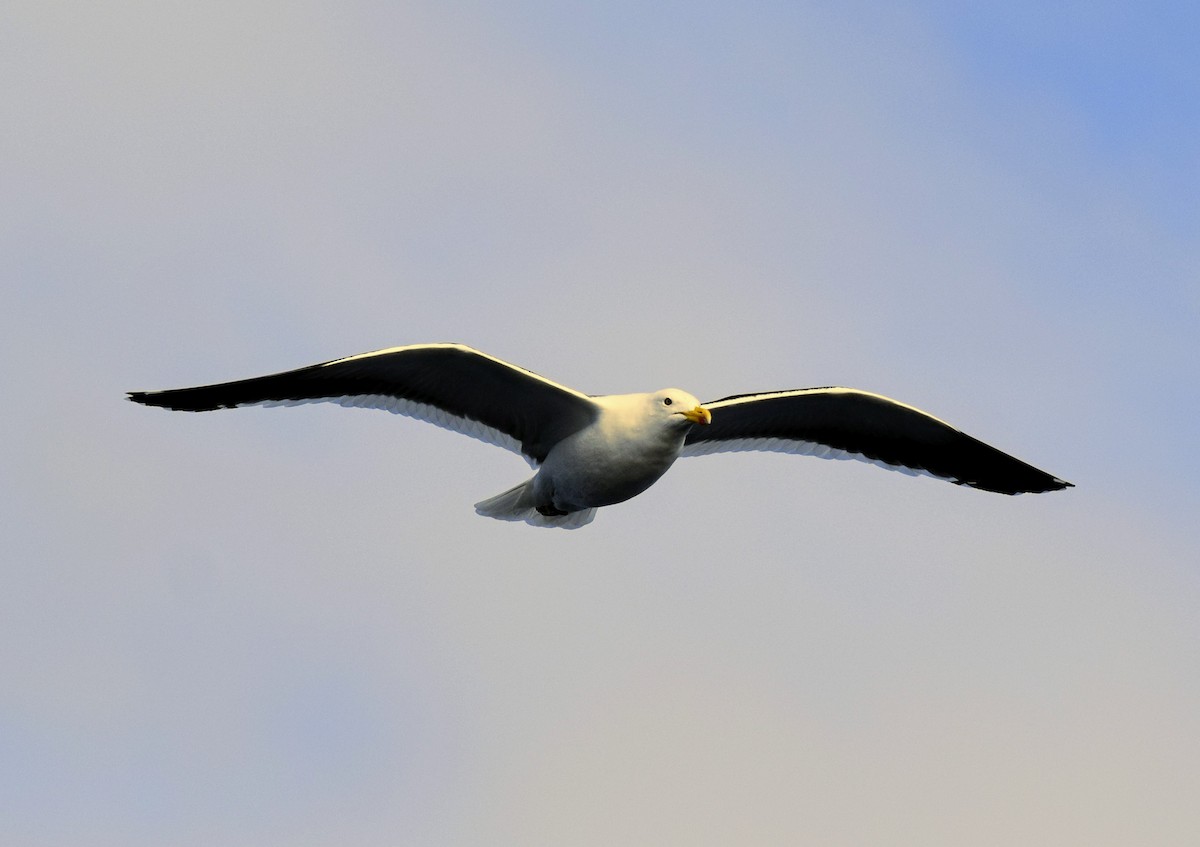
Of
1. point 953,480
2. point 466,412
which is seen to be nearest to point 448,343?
point 466,412

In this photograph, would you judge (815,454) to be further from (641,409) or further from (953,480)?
(641,409)

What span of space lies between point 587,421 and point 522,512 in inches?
66.7

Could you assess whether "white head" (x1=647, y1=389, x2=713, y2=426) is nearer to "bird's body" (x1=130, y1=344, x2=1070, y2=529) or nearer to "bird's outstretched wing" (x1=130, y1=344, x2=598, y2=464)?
"bird's body" (x1=130, y1=344, x2=1070, y2=529)

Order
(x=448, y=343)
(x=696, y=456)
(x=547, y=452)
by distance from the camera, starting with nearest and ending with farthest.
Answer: (x=448, y=343)
(x=547, y=452)
(x=696, y=456)

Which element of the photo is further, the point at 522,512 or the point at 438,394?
the point at 522,512

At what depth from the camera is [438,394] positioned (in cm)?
1658

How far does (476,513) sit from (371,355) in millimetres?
2765

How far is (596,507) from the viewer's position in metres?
16.7

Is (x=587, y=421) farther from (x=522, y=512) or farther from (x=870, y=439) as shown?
(x=870, y=439)

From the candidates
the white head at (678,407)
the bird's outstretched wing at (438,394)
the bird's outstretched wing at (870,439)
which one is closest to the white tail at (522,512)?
the bird's outstretched wing at (438,394)

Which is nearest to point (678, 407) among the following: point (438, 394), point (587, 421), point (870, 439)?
point (587, 421)

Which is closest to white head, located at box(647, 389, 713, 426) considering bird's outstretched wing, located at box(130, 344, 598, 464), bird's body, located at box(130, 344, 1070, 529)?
bird's body, located at box(130, 344, 1070, 529)

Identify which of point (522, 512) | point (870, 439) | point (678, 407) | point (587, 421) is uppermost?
point (870, 439)

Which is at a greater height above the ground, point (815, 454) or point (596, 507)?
point (815, 454)
